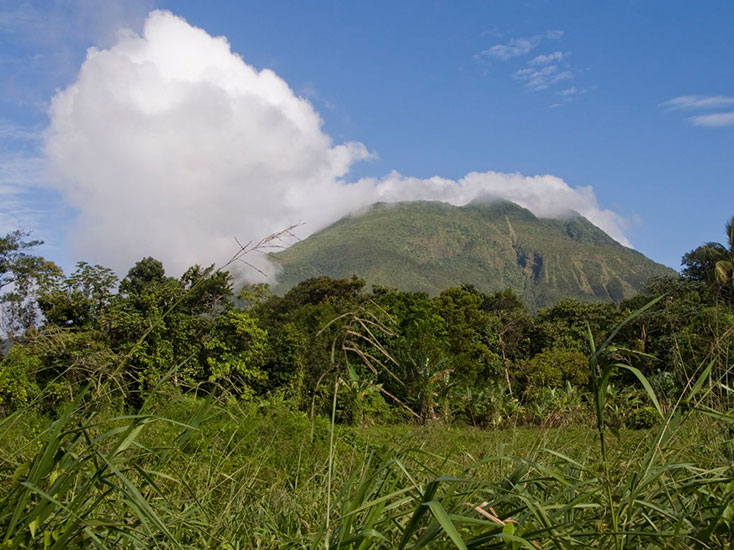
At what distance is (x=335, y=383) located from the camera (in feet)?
3.68

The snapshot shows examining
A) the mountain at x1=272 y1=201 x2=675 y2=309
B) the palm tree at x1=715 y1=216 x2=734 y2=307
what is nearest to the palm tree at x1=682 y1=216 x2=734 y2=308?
the palm tree at x1=715 y1=216 x2=734 y2=307

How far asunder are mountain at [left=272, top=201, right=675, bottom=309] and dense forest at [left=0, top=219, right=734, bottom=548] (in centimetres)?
10188

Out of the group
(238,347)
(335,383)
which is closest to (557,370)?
(238,347)

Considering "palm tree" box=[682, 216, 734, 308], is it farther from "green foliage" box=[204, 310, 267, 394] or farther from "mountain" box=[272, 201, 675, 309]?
"mountain" box=[272, 201, 675, 309]

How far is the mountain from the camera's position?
141 meters

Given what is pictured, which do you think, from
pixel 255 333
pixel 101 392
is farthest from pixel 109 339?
pixel 101 392

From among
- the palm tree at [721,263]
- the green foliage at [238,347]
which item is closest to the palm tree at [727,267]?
the palm tree at [721,263]

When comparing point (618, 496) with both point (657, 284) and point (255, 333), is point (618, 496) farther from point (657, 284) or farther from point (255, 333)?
point (657, 284)

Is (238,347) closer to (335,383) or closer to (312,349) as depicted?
(312,349)

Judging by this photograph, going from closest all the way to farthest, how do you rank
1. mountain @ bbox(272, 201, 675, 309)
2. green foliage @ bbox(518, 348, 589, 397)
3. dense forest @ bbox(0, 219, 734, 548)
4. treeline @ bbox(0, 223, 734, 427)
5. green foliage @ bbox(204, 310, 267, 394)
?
1. dense forest @ bbox(0, 219, 734, 548)
2. treeline @ bbox(0, 223, 734, 427)
3. green foliage @ bbox(204, 310, 267, 394)
4. green foliage @ bbox(518, 348, 589, 397)
5. mountain @ bbox(272, 201, 675, 309)

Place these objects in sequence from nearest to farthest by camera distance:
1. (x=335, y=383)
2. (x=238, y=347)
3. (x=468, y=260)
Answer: (x=335, y=383) → (x=238, y=347) → (x=468, y=260)

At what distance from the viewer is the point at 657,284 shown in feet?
88.1

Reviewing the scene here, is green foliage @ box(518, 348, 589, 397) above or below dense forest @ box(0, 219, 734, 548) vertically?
Answer: below

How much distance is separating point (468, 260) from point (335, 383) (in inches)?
6775
